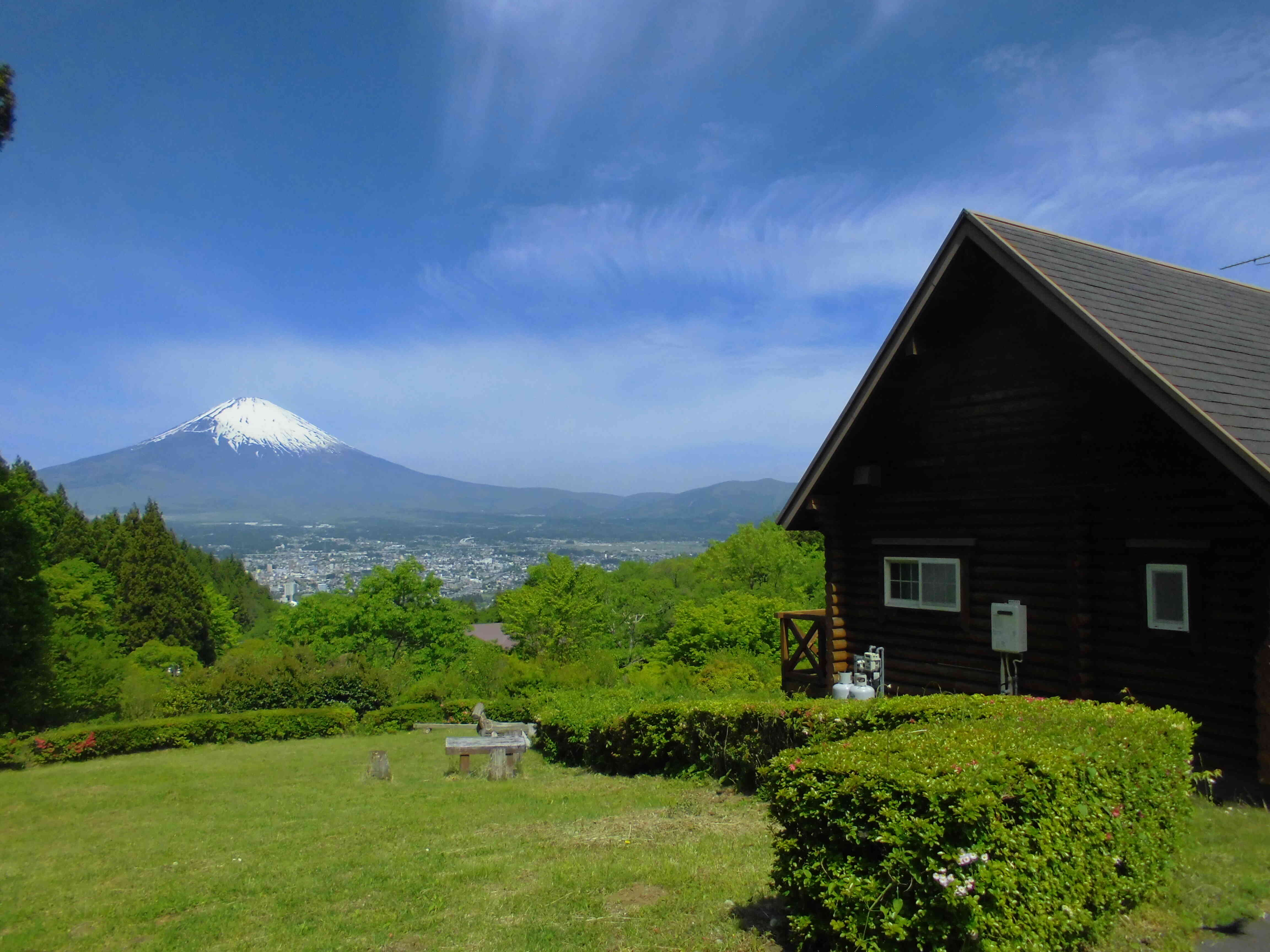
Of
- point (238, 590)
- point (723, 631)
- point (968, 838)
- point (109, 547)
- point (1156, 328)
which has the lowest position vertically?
point (238, 590)

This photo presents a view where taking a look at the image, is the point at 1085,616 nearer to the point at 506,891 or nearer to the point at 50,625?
the point at 506,891

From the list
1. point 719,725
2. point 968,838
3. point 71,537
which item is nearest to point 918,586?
point 719,725

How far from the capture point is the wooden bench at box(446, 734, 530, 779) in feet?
56.0

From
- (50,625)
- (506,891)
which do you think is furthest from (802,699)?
(50,625)

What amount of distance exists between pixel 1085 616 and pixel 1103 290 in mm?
4437

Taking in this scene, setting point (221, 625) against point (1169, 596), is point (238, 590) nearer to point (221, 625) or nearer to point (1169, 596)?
point (221, 625)

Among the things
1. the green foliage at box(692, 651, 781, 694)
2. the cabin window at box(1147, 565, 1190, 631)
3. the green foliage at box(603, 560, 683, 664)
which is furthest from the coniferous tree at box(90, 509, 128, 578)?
the cabin window at box(1147, 565, 1190, 631)

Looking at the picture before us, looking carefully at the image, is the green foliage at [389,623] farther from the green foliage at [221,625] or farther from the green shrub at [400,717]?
the green foliage at [221,625]

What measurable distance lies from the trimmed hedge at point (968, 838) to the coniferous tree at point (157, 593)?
74.2 meters

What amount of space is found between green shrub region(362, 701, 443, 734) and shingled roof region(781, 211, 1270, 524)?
27242 millimetres

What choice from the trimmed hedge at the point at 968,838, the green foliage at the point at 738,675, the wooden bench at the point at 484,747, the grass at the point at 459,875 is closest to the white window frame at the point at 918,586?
the grass at the point at 459,875

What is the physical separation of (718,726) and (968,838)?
301 inches

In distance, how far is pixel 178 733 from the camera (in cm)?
3241

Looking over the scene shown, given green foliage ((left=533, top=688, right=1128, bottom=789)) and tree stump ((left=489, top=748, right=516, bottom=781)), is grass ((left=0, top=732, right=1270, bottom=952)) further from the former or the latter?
tree stump ((left=489, top=748, right=516, bottom=781))
